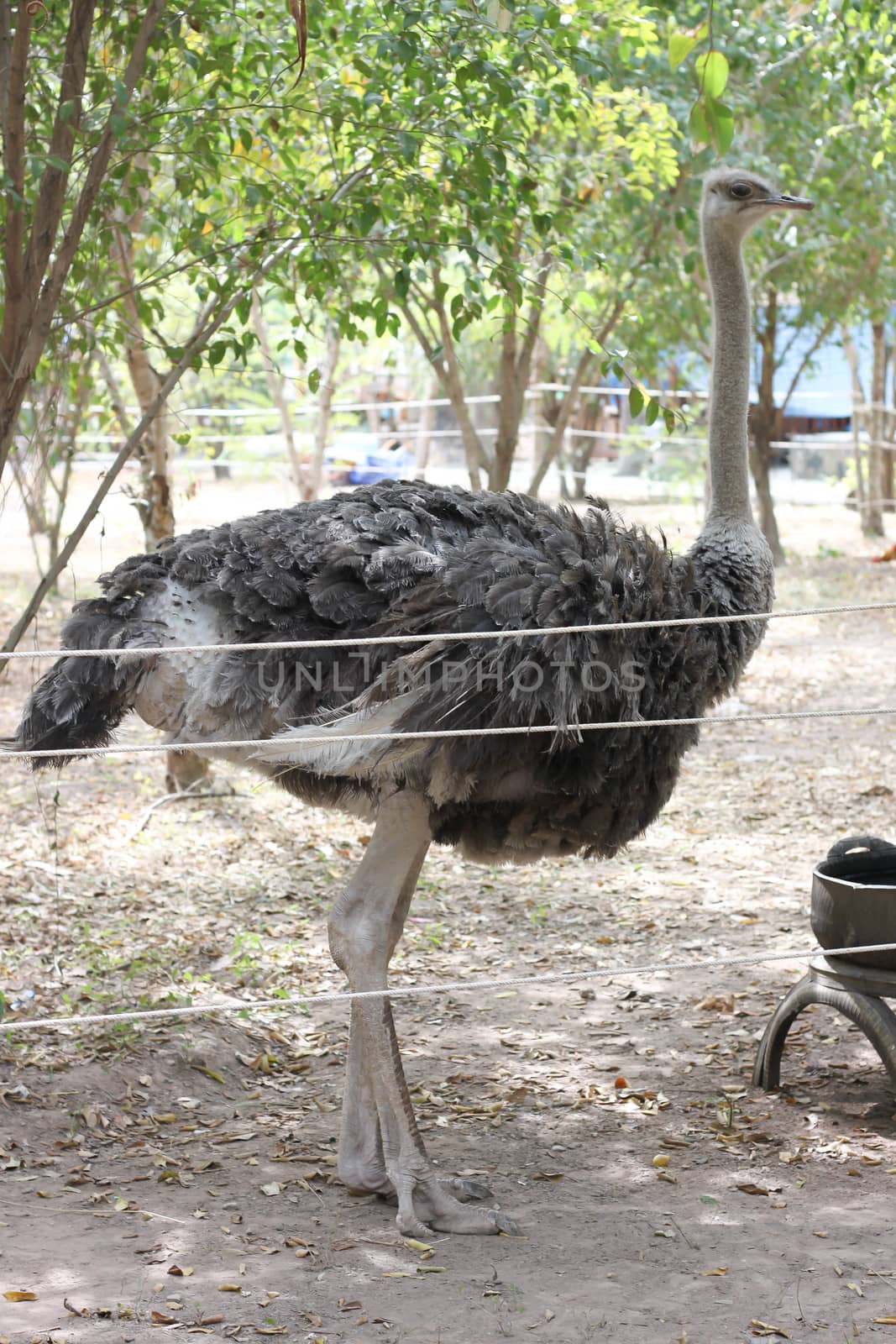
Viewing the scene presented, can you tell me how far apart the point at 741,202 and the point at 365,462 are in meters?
16.9

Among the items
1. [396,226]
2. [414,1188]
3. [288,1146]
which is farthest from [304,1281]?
[396,226]

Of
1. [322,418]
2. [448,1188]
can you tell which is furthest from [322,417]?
[448,1188]

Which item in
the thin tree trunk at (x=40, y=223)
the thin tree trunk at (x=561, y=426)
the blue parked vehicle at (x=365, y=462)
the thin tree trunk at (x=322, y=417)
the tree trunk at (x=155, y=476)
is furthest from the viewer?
the blue parked vehicle at (x=365, y=462)

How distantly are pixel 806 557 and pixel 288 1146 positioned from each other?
12.0 metres

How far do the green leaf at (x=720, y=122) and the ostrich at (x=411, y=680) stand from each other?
126 cm

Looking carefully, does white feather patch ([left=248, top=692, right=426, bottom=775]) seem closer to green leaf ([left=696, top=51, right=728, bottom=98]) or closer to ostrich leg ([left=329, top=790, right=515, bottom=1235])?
ostrich leg ([left=329, top=790, right=515, bottom=1235])

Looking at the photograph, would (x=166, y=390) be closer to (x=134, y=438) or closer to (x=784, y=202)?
(x=134, y=438)

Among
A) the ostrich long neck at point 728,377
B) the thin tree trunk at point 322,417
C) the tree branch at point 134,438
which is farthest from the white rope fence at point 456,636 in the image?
the thin tree trunk at point 322,417

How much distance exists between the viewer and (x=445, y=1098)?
4102 millimetres

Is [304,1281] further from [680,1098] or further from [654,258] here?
[654,258]

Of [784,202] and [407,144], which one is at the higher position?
[407,144]

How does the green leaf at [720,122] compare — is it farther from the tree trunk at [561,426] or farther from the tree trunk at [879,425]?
the tree trunk at [879,425]

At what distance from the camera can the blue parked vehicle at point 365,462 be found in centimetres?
1980

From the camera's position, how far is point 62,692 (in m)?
3.44
